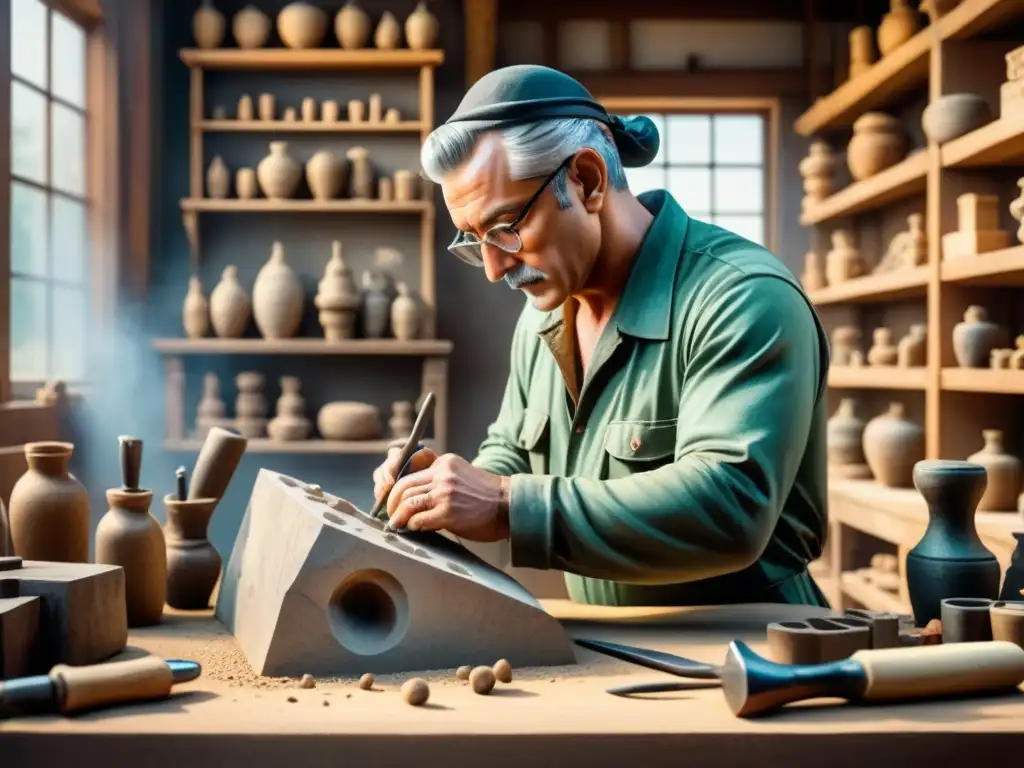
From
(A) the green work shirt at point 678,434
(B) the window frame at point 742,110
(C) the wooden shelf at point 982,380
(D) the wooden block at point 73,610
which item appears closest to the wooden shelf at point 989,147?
(C) the wooden shelf at point 982,380

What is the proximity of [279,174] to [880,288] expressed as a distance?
276cm

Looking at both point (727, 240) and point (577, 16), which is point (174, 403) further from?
point (727, 240)

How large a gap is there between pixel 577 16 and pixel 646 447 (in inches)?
169

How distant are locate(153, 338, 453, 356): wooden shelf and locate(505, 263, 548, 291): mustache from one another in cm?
342

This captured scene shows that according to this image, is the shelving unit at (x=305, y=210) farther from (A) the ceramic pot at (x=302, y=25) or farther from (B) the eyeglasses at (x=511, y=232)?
(B) the eyeglasses at (x=511, y=232)

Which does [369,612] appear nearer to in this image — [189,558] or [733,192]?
[189,558]

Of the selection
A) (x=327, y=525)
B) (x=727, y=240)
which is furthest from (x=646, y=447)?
(x=327, y=525)

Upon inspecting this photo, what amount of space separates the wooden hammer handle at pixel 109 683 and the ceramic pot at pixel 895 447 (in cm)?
366

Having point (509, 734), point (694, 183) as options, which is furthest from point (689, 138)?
point (509, 734)

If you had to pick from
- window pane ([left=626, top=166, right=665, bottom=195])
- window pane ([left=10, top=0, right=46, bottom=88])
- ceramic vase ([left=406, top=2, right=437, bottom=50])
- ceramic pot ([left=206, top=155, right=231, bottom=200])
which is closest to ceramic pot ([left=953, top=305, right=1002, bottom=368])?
window pane ([left=626, top=166, right=665, bottom=195])

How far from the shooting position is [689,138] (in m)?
5.75

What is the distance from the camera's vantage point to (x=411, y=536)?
1561 mm

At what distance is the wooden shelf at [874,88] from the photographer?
14.2 ft

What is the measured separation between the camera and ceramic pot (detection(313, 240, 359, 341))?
516 centimetres
